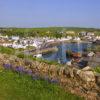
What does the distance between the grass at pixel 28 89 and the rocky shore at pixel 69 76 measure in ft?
0.95

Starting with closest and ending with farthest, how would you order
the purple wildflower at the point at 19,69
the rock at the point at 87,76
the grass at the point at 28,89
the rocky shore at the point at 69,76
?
the grass at the point at 28,89
the rocky shore at the point at 69,76
the rock at the point at 87,76
the purple wildflower at the point at 19,69

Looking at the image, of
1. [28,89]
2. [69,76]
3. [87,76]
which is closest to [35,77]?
[28,89]

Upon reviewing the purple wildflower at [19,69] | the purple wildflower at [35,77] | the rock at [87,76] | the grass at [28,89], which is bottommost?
the grass at [28,89]

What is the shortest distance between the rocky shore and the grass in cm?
29

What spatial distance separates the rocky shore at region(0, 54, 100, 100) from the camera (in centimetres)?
844

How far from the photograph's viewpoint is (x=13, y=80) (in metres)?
9.64

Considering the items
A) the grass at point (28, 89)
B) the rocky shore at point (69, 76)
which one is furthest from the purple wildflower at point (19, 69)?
the grass at point (28, 89)

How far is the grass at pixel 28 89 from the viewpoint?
8.11m

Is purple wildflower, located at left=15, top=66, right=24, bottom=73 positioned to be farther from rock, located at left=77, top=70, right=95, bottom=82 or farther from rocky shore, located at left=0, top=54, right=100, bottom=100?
rock, located at left=77, top=70, right=95, bottom=82

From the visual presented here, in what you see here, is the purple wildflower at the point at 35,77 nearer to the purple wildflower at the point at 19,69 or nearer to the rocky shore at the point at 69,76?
the rocky shore at the point at 69,76

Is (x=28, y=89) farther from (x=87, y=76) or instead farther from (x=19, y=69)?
(x=19, y=69)

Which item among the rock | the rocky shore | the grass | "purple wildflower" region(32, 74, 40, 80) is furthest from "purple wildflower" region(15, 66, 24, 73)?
the rock

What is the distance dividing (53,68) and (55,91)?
1.39m

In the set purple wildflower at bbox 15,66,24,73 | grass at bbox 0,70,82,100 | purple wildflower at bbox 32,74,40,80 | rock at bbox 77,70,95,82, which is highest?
rock at bbox 77,70,95,82
